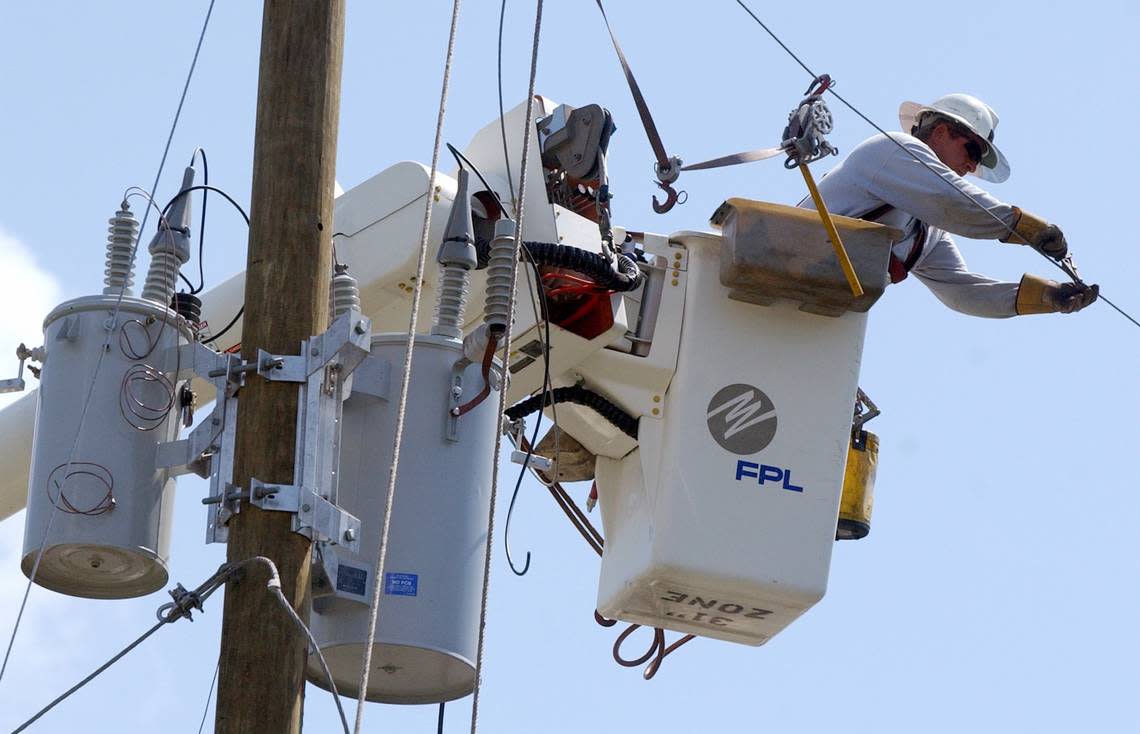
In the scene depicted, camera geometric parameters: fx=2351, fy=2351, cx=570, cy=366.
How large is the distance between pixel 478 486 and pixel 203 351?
897mm

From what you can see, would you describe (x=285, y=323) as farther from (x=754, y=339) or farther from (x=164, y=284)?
(x=754, y=339)

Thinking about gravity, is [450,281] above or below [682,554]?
above

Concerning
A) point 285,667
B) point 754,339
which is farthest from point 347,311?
point 754,339

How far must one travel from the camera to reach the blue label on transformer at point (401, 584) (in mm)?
6727

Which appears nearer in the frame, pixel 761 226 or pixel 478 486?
pixel 478 486

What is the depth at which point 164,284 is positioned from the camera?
7.16 m

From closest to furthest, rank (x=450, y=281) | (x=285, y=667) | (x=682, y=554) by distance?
(x=285, y=667)
(x=450, y=281)
(x=682, y=554)

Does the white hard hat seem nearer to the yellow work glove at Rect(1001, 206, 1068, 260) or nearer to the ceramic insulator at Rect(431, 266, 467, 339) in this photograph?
the yellow work glove at Rect(1001, 206, 1068, 260)

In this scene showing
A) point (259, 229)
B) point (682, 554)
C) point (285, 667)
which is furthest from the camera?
point (682, 554)

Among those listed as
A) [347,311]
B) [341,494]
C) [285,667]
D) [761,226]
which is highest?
[761,226]

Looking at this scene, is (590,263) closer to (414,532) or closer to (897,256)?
(414,532)

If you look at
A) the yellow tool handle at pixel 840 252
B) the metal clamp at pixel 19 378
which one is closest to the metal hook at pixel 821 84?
the yellow tool handle at pixel 840 252

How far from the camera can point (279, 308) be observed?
6.57 m

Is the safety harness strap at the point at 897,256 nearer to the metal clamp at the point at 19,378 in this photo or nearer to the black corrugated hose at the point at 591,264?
the black corrugated hose at the point at 591,264
